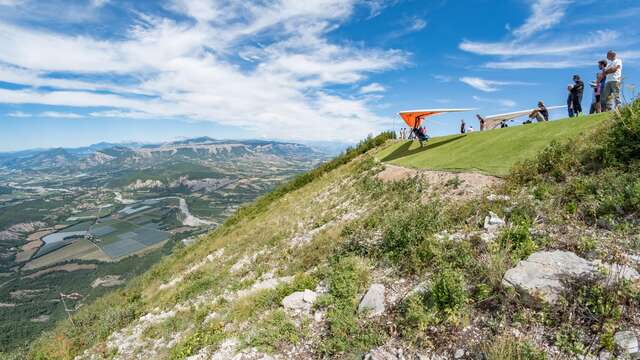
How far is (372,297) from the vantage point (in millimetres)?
7660

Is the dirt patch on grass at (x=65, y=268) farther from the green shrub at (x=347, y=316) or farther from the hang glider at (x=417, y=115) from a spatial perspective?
the green shrub at (x=347, y=316)

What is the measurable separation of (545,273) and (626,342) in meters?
1.58

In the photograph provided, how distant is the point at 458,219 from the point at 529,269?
3460 millimetres

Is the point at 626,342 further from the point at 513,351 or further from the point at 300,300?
the point at 300,300

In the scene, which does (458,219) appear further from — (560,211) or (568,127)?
(568,127)

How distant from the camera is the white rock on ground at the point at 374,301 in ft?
24.0

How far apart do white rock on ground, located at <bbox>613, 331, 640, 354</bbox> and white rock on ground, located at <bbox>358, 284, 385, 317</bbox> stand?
13.3 feet

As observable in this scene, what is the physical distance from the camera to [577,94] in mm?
16781

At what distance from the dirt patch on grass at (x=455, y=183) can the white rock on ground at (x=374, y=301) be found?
18.2 ft

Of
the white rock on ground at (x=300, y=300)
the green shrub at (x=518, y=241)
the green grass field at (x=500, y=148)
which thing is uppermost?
the green grass field at (x=500, y=148)

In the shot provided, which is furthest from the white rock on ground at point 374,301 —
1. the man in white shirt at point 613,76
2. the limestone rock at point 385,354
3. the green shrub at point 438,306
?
the man in white shirt at point 613,76

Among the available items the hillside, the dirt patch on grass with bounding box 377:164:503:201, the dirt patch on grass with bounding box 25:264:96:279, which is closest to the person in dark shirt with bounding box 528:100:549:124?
the hillside

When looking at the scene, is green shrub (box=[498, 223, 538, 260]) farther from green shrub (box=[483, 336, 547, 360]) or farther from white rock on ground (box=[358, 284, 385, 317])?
white rock on ground (box=[358, 284, 385, 317])

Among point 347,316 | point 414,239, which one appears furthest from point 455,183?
point 347,316
